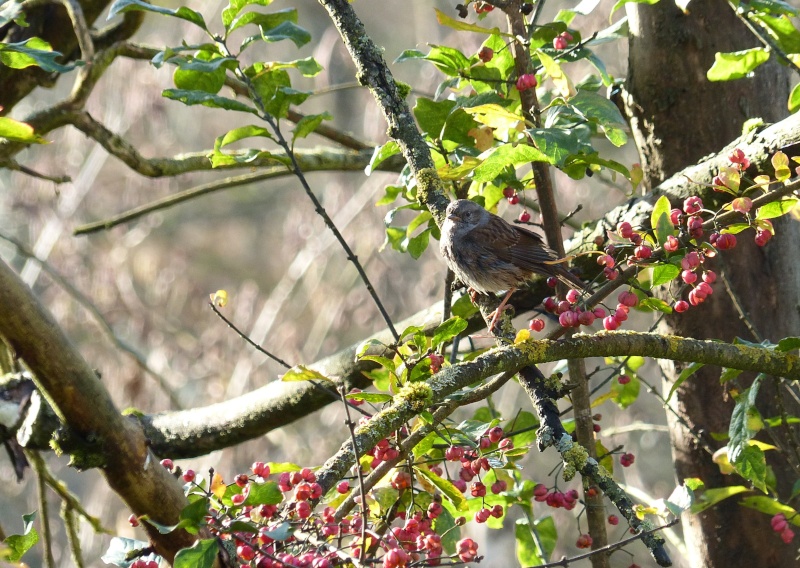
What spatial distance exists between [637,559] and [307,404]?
8.26 m

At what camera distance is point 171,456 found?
10.4 feet

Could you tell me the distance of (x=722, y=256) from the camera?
2.84 m

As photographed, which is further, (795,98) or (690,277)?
(795,98)

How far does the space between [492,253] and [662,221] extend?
1009 millimetres

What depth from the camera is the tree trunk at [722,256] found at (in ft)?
9.25

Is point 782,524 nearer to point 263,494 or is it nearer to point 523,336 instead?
point 523,336

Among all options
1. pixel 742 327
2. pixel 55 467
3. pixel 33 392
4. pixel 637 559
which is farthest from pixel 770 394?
pixel 55 467

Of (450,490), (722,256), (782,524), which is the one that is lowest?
(782,524)

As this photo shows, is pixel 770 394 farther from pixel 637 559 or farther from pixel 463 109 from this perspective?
pixel 637 559

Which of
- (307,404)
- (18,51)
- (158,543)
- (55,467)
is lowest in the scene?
(158,543)

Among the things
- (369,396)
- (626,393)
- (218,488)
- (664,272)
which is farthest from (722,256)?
(218,488)

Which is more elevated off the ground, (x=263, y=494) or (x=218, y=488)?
(x=218, y=488)

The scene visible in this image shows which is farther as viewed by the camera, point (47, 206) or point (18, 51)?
point (47, 206)

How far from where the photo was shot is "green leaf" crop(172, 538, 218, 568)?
54.5 inches
